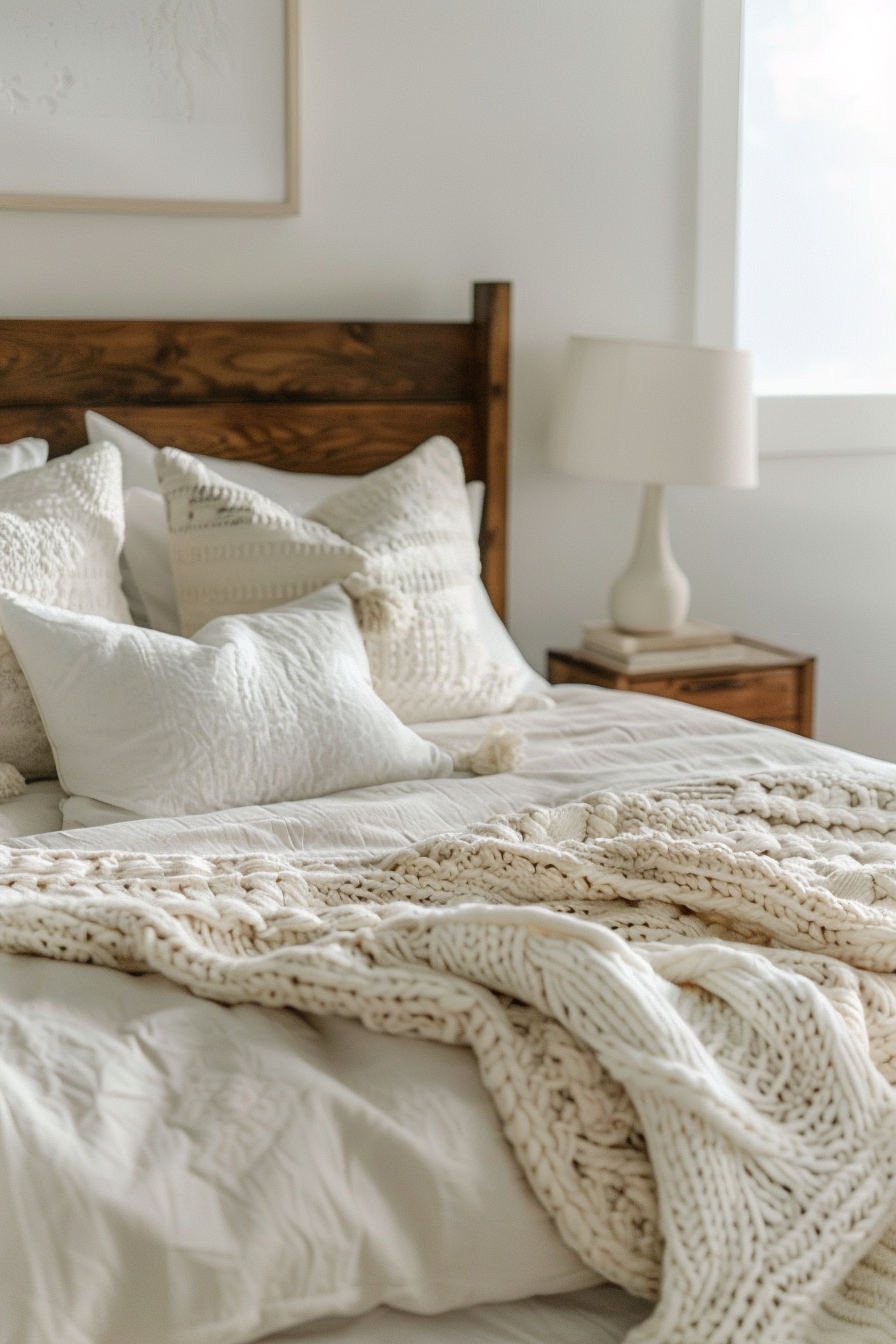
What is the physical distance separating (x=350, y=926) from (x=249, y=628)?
67 cm

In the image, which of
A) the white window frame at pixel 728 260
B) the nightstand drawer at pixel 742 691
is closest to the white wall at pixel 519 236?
the white window frame at pixel 728 260

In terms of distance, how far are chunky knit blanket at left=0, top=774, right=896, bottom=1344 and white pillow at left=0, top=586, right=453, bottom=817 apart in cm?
25

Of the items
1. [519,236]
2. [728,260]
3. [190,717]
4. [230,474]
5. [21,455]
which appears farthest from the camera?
[728,260]

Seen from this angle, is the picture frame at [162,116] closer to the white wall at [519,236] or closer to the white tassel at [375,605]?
the white wall at [519,236]

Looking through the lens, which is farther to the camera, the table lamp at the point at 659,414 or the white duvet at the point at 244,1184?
the table lamp at the point at 659,414

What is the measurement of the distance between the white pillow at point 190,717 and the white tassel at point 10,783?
89 mm

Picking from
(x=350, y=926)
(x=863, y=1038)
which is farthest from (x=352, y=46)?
(x=863, y=1038)

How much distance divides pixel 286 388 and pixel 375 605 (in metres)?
0.64

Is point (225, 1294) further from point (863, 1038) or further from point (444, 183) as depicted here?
point (444, 183)

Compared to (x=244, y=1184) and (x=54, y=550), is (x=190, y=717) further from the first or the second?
(x=244, y=1184)

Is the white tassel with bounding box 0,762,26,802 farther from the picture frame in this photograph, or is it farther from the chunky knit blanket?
the picture frame

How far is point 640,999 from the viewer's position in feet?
3.14

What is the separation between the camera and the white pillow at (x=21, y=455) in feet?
6.73

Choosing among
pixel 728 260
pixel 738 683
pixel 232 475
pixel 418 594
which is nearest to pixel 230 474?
pixel 232 475
